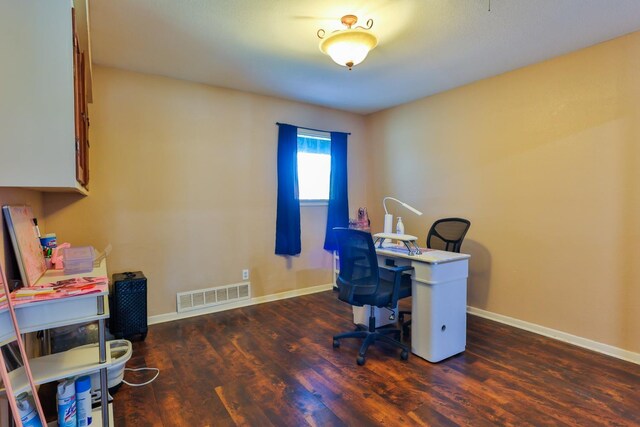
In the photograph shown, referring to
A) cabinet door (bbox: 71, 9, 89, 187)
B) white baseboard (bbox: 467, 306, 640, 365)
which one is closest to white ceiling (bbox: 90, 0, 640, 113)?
cabinet door (bbox: 71, 9, 89, 187)

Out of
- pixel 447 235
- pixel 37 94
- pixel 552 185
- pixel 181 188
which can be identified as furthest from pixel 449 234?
pixel 37 94

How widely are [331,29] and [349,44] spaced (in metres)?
0.30

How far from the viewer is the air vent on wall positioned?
3.44m

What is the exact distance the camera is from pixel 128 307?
9.26ft

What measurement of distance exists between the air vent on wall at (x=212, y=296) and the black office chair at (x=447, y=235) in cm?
176

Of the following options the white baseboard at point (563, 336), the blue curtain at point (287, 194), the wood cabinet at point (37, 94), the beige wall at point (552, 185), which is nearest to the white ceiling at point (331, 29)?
the beige wall at point (552, 185)

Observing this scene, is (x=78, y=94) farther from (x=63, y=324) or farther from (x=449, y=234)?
(x=449, y=234)

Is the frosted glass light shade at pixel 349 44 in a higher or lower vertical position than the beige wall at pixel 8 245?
higher

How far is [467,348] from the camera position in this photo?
8.91 feet

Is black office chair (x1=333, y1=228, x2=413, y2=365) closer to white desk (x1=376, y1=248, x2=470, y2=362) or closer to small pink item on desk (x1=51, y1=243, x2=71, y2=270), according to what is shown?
white desk (x1=376, y1=248, x2=470, y2=362)

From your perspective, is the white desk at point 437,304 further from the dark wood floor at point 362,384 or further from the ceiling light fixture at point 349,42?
the ceiling light fixture at point 349,42

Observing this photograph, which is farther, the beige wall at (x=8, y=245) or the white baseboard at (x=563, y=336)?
the white baseboard at (x=563, y=336)

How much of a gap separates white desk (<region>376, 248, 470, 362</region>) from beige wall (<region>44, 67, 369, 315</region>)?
192 cm

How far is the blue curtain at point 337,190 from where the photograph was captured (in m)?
4.46
